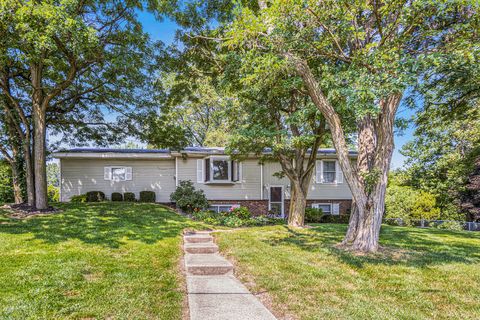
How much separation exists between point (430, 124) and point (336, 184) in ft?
25.0

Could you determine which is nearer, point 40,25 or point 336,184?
point 40,25

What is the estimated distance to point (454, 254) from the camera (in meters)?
6.07

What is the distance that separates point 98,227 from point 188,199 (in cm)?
562

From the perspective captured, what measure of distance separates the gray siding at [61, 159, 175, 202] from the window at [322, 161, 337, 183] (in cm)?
875

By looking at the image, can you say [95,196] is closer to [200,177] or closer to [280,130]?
[200,177]

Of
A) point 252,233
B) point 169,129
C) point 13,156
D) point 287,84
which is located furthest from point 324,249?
point 13,156

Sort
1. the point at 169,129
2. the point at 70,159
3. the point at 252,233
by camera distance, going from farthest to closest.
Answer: the point at 70,159
the point at 169,129
the point at 252,233

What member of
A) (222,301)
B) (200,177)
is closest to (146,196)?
(200,177)

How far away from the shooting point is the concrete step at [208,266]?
4.75 meters

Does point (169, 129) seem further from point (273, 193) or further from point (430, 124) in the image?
point (430, 124)

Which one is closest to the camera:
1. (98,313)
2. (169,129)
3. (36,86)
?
(98,313)

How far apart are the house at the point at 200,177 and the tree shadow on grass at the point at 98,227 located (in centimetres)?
552

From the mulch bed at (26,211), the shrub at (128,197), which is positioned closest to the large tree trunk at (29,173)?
the mulch bed at (26,211)

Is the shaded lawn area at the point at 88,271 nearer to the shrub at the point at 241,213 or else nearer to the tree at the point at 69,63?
the shrub at the point at 241,213
